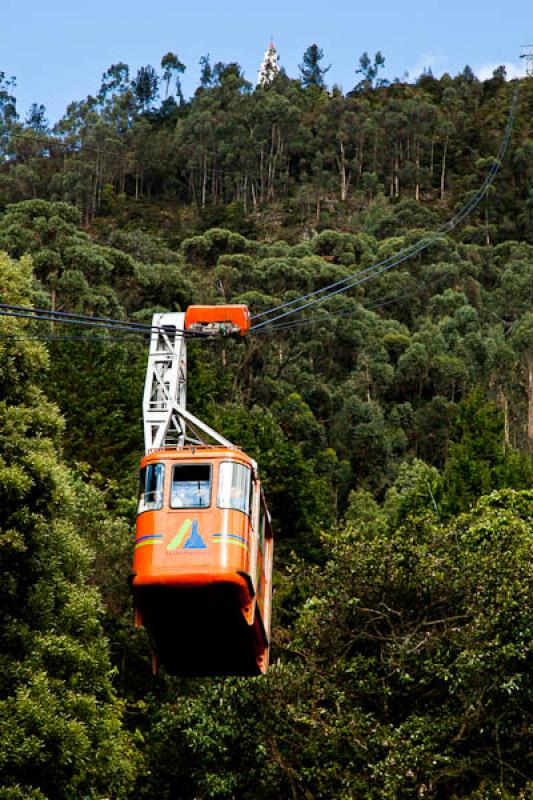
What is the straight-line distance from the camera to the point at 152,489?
43.8 feet

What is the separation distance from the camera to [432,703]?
58.9 ft

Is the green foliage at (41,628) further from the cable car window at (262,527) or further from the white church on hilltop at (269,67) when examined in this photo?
the white church on hilltop at (269,67)

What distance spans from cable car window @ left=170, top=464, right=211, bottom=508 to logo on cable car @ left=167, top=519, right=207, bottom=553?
274 mm

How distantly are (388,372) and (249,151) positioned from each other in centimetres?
3696

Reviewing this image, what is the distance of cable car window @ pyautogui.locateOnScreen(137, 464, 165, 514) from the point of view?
13.3 meters

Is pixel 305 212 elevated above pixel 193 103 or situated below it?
below

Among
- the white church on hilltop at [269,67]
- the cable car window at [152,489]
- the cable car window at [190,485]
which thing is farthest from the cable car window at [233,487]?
the white church on hilltop at [269,67]

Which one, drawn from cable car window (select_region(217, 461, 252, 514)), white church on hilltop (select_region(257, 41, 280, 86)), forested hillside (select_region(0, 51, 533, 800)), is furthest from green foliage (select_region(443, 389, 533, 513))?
white church on hilltop (select_region(257, 41, 280, 86))

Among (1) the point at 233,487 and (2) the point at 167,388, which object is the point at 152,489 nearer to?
→ (1) the point at 233,487

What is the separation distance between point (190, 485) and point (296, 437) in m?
34.6

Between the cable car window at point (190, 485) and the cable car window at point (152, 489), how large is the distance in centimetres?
13

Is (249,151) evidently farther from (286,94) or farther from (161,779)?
(161,779)

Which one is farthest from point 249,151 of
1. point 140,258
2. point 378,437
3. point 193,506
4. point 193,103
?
point 193,506

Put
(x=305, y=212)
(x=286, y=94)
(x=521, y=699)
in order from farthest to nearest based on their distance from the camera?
1. (x=286, y=94)
2. (x=305, y=212)
3. (x=521, y=699)
